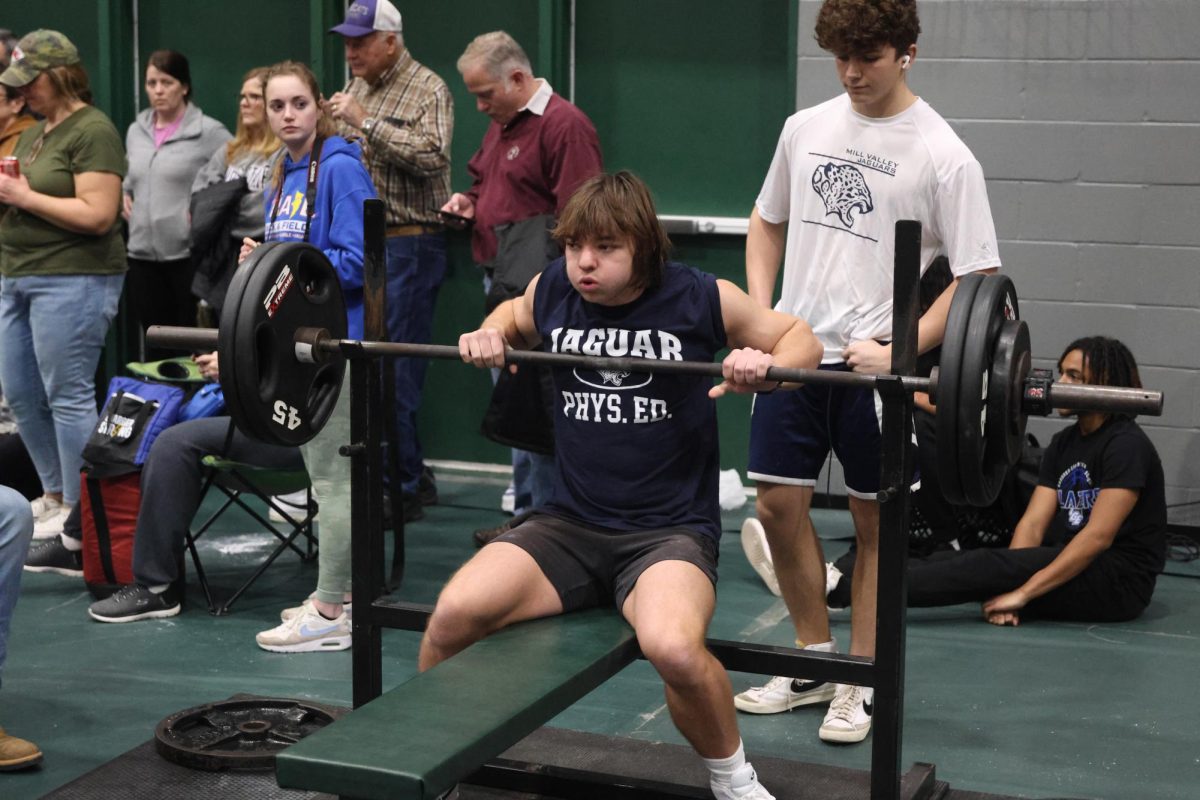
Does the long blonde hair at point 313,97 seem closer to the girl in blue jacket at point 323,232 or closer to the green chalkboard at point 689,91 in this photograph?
the girl in blue jacket at point 323,232

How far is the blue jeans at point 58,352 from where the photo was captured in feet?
16.6

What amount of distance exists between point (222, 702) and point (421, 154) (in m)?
2.40

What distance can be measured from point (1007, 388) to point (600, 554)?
2.82 ft

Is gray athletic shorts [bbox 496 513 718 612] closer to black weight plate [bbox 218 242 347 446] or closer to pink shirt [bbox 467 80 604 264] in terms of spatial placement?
black weight plate [bbox 218 242 347 446]

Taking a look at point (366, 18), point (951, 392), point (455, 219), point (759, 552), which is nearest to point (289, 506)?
point (455, 219)

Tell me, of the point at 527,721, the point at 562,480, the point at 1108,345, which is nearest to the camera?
the point at 527,721

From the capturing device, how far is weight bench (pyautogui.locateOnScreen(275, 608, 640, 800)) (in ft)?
7.35

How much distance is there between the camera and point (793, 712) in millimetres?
3814

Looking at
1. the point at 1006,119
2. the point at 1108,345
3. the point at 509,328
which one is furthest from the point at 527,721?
the point at 1006,119

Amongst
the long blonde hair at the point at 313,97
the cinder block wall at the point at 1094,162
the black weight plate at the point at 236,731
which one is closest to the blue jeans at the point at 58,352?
the long blonde hair at the point at 313,97

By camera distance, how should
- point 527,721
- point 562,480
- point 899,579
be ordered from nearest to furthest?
point 527,721
point 899,579
point 562,480

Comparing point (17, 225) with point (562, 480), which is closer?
point (562, 480)

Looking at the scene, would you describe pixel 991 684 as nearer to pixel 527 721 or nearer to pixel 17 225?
pixel 527 721

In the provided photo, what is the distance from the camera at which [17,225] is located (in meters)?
5.02
